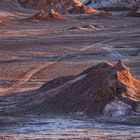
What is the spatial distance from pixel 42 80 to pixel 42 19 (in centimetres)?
3939

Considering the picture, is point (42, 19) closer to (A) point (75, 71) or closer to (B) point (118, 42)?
(B) point (118, 42)

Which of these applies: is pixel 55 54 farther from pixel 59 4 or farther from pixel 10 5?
Answer: pixel 59 4

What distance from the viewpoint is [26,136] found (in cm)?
1060

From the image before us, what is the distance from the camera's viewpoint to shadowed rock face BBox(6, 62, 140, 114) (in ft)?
41.0

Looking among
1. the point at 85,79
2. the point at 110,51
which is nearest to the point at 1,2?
the point at 110,51

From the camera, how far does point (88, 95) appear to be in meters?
12.7

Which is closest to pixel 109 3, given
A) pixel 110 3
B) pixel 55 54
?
pixel 110 3

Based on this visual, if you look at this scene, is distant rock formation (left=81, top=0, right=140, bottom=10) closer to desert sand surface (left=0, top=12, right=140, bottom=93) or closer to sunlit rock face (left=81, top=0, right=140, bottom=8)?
sunlit rock face (left=81, top=0, right=140, bottom=8)

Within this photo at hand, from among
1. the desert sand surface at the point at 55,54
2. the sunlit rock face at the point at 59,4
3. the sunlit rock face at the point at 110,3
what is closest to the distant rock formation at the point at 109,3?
the sunlit rock face at the point at 110,3

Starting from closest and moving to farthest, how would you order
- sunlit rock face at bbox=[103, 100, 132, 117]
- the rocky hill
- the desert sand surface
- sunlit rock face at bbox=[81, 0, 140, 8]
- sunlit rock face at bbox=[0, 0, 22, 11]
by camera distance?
sunlit rock face at bbox=[103, 100, 132, 117] < the rocky hill < the desert sand surface < sunlit rock face at bbox=[0, 0, 22, 11] < sunlit rock face at bbox=[81, 0, 140, 8]

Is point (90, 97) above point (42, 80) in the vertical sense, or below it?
above

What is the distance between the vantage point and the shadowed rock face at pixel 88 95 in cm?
1248

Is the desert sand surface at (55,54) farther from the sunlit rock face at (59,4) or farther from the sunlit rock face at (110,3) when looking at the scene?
the sunlit rock face at (110,3)

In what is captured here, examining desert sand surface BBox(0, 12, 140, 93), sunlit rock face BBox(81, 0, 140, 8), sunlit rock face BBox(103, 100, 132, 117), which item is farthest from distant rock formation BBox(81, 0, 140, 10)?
sunlit rock face BBox(103, 100, 132, 117)
